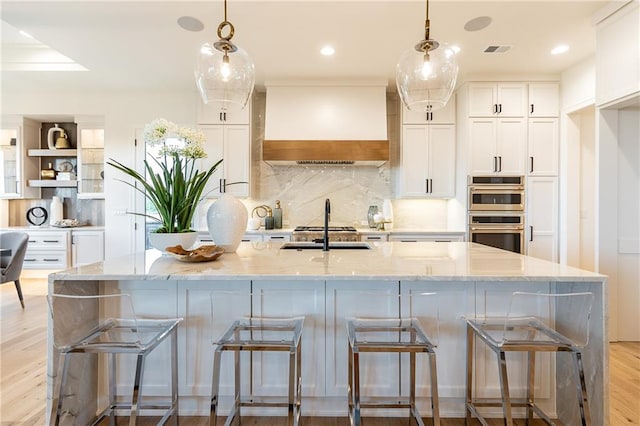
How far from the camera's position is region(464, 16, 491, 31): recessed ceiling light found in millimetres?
2899

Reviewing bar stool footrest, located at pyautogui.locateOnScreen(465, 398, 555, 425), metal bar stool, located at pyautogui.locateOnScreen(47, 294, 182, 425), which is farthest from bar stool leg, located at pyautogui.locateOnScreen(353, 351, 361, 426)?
metal bar stool, located at pyautogui.locateOnScreen(47, 294, 182, 425)

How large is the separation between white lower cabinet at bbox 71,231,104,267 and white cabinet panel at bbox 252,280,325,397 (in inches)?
159

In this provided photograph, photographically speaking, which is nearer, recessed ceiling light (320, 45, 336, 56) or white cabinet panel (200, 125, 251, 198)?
recessed ceiling light (320, 45, 336, 56)

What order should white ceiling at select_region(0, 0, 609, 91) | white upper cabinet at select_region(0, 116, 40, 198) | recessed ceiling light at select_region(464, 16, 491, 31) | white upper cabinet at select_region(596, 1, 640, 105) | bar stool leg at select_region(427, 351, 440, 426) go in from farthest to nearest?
white upper cabinet at select_region(0, 116, 40, 198) < recessed ceiling light at select_region(464, 16, 491, 31) < white ceiling at select_region(0, 0, 609, 91) < white upper cabinet at select_region(596, 1, 640, 105) < bar stool leg at select_region(427, 351, 440, 426)

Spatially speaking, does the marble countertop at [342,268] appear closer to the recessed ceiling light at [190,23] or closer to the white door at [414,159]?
the recessed ceiling light at [190,23]

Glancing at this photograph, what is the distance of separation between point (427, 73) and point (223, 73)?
119 cm

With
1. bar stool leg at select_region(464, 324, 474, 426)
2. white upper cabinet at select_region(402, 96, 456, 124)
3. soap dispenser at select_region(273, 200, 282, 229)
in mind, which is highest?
white upper cabinet at select_region(402, 96, 456, 124)

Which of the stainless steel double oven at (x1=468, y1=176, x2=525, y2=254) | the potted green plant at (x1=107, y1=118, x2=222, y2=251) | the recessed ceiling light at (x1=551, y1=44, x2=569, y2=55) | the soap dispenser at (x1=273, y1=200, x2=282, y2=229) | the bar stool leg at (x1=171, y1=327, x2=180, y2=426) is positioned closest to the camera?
the bar stool leg at (x1=171, y1=327, x2=180, y2=426)

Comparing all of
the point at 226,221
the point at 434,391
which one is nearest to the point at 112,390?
the point at 226,221

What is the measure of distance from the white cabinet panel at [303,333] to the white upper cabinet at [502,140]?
119 inches

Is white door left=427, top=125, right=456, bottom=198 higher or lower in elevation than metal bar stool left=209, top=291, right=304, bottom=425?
higher

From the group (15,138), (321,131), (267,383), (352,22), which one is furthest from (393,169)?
(15,138)

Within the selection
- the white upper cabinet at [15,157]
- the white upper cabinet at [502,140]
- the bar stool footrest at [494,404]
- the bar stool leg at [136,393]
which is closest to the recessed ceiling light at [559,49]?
the white upper cabinet at [502,140]

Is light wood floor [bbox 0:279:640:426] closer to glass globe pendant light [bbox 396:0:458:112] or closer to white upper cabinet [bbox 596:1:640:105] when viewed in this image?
glass globe pendant light [bbox 396:0:458:112]
